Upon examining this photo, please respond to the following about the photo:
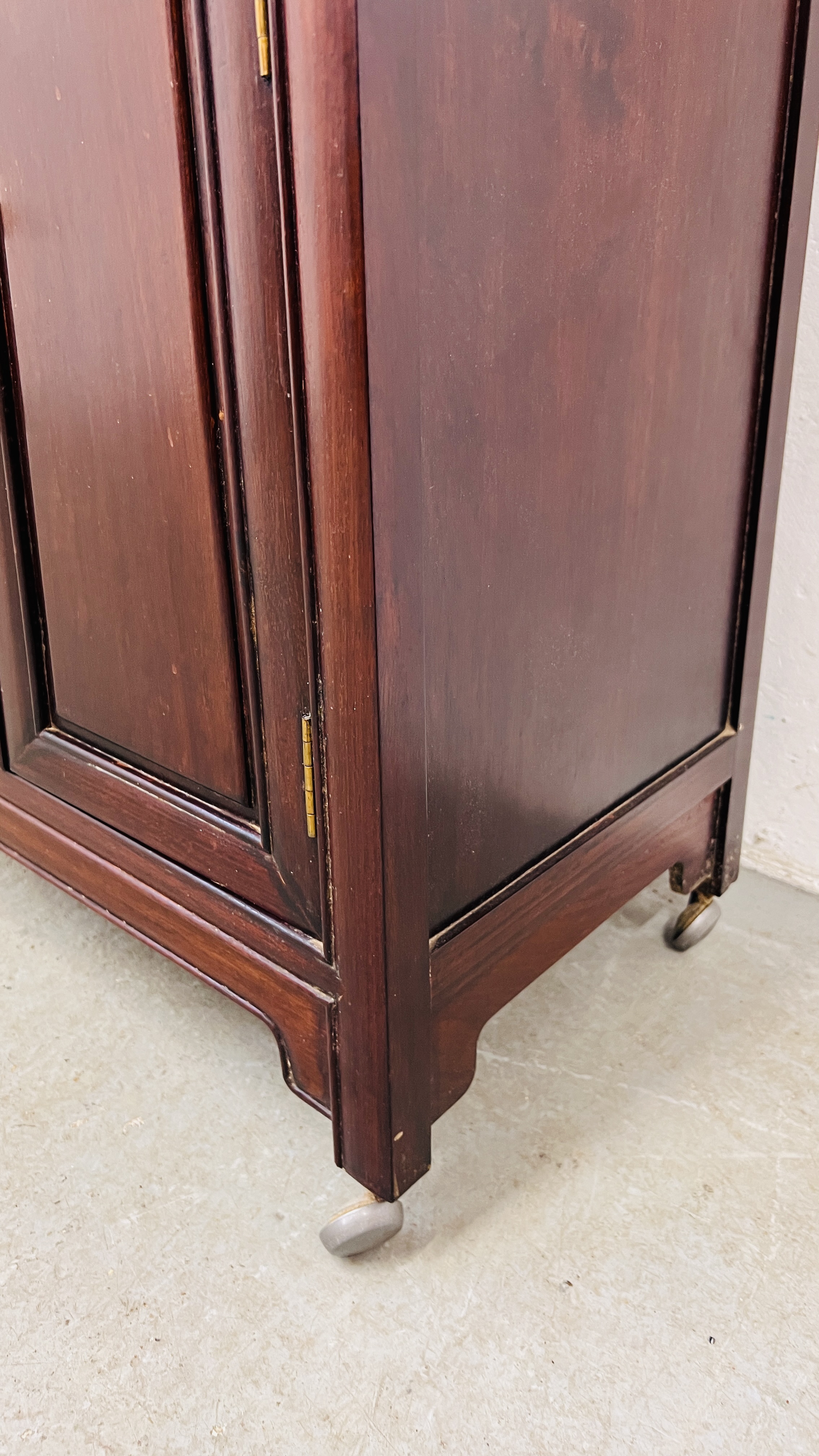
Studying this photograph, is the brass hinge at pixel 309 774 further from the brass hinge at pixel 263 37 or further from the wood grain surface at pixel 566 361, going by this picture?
the brass hinge at pixel 263 37

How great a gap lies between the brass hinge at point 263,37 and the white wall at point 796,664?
0.71 meters

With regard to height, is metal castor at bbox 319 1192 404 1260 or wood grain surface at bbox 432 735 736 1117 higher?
wood grain surface at bbox 432 735 736 1117

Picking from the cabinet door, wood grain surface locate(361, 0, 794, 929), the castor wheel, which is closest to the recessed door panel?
the cabinet door

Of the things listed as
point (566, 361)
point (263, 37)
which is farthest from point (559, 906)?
point (263, 37)

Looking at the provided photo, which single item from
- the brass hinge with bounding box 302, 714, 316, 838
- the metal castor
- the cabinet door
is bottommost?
the metal castor

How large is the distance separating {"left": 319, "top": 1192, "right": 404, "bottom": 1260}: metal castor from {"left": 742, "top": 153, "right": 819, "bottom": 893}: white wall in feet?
2.39

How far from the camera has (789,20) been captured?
0.78m

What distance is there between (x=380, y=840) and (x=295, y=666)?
128 mm

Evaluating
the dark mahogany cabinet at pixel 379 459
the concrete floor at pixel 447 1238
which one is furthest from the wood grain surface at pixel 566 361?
the concrete floor at pixel 447 1238

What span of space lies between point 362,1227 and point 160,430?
599 millimetres

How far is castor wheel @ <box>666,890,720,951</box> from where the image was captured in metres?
1.09

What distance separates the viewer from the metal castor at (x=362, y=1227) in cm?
73

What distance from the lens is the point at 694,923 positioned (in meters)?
1.09

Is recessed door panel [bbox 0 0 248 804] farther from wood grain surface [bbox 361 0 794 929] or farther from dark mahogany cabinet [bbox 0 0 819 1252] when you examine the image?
wood grain surface [bbox 361 0 794 929]
